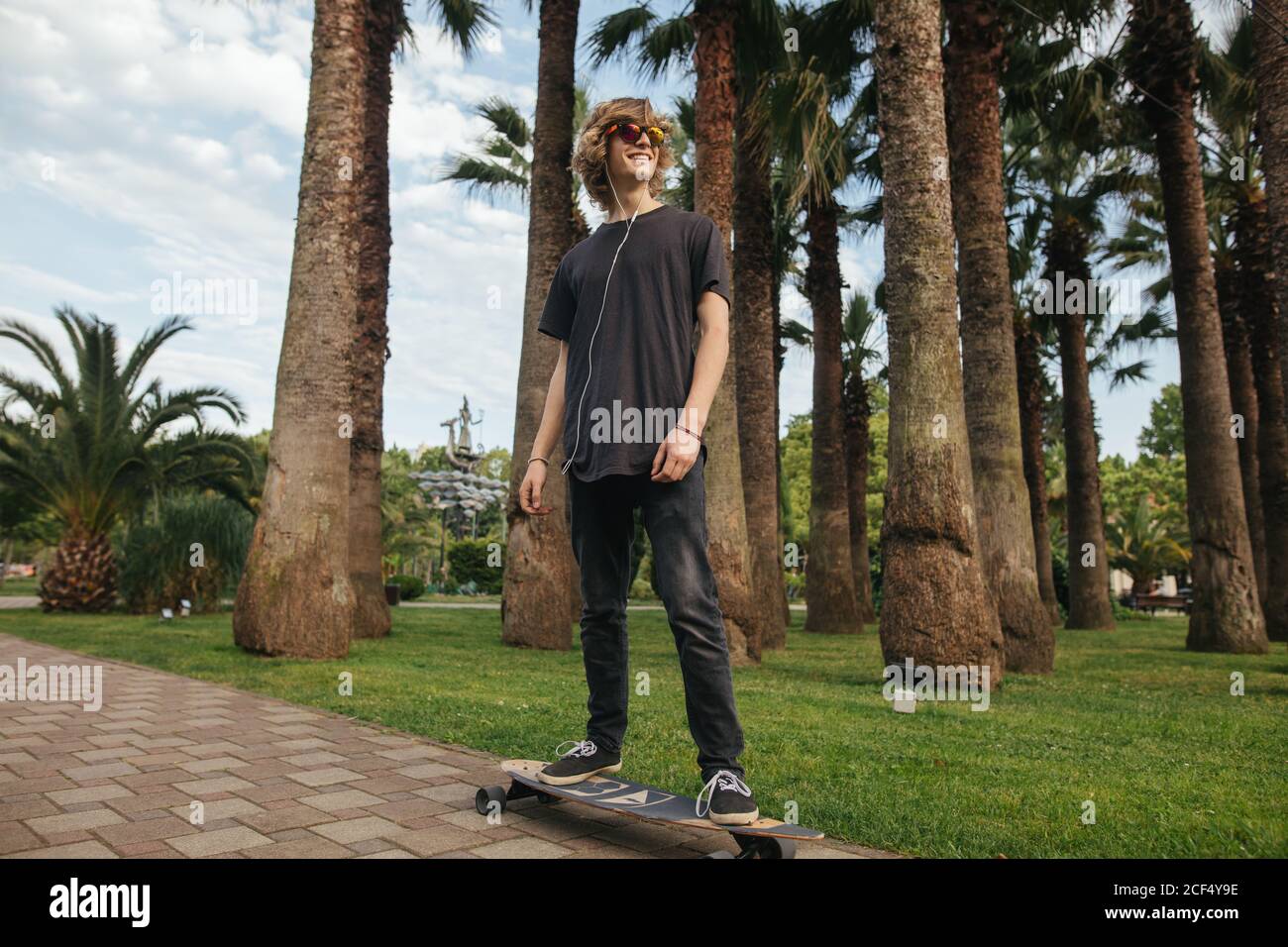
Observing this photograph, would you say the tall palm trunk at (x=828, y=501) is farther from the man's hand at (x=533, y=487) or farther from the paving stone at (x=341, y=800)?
the paving stone at (x=341, y=800)

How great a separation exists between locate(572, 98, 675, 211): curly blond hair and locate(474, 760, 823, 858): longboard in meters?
2.13

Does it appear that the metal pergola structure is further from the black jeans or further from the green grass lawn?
the black jeans

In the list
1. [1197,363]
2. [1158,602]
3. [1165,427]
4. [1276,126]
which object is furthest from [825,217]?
[1165,427]

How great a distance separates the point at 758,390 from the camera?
12664mm

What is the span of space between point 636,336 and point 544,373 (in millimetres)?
8313

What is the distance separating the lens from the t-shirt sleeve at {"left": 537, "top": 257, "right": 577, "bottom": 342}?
3.35 metres

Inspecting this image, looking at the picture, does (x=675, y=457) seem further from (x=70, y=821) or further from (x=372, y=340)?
(x=372, y=340)

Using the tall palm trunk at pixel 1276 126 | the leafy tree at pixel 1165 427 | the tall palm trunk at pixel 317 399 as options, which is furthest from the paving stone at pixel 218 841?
the leafy tree at pixel 1165 427

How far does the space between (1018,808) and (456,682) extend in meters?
4.79

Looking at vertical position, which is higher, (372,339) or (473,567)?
(372,339)

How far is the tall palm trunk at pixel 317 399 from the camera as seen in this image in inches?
330

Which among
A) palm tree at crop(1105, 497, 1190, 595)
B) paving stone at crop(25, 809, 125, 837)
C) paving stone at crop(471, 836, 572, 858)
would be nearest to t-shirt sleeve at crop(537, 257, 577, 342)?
paving stone at crop(471, 836, 572, 858)
